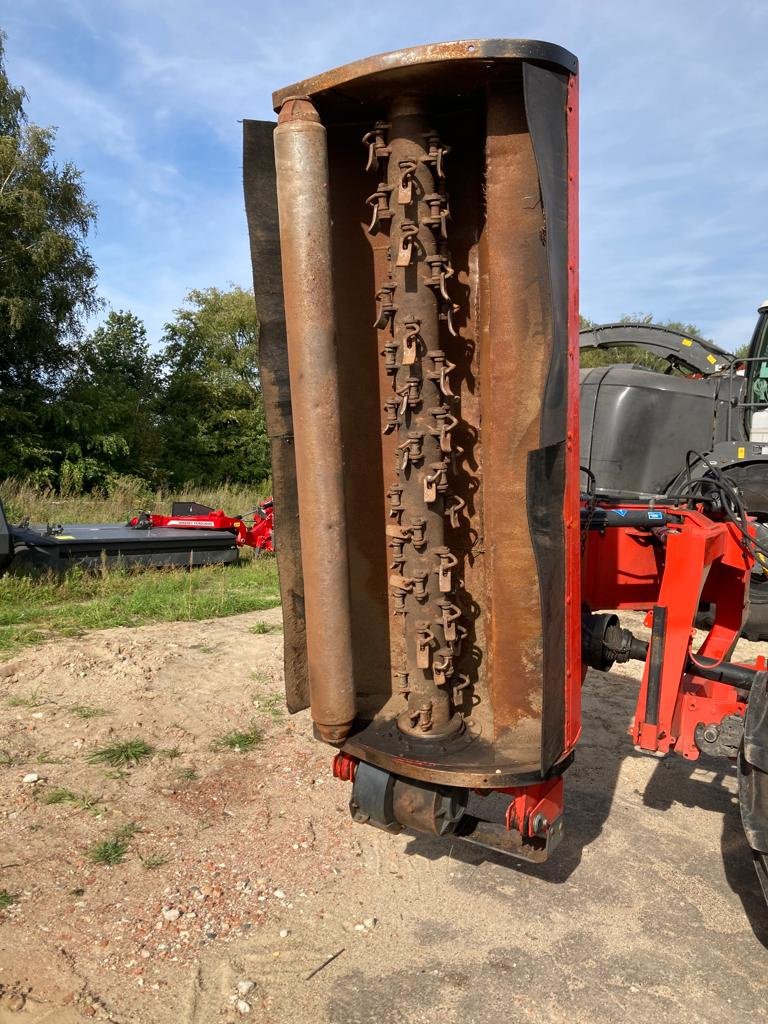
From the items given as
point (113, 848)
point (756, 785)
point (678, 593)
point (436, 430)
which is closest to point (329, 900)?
point (113, 848)

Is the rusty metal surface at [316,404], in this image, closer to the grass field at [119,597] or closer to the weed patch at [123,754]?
the weed patch at [123,754]

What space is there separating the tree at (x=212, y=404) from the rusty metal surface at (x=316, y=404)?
20962mm

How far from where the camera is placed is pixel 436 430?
258cm

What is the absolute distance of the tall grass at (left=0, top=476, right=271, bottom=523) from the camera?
13.7 metres

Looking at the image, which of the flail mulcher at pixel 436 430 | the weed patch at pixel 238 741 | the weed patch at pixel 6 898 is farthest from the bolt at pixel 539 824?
the weed patch at pixel 238 741

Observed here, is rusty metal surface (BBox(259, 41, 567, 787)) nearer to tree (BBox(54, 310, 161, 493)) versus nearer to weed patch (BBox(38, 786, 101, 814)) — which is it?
weed patch (BBox(38, 786, 101, 814))

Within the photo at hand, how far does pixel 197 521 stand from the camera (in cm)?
1069

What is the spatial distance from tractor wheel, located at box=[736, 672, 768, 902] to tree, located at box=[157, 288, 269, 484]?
21.2 m

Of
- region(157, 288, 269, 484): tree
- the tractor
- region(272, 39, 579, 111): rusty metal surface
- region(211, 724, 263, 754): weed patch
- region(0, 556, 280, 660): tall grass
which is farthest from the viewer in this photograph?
region(157, 288, 269, 484): tree

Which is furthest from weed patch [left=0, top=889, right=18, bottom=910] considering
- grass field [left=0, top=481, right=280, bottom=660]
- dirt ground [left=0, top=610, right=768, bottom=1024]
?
grass field [left=0, top=481, right=280, bottom=660]

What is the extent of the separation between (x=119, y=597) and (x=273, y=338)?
20.7ft

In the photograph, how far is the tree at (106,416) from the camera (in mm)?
19531

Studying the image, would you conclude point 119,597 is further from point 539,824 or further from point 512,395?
point 512,395

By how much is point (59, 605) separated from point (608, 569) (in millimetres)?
6330
